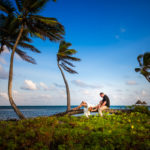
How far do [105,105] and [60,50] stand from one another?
1027 cm

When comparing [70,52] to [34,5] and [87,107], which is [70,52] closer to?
[34,5]

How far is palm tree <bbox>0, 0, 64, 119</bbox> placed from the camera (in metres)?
12.3

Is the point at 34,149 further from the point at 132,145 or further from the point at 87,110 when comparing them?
the point at 87,110

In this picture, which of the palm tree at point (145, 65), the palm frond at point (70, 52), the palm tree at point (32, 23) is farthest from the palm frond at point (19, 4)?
the palm tree at point (145, 65)

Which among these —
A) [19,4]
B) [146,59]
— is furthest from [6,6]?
[146,59]

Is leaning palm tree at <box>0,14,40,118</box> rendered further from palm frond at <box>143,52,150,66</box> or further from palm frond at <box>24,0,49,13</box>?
palm frond at <box>143,52,150,66</box>

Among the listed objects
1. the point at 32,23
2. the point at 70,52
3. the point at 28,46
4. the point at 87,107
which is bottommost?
the point at 87,107

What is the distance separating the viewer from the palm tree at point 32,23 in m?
12.3

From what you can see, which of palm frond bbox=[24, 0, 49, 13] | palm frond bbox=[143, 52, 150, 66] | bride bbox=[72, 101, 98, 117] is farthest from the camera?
palm frond bbox=[143, 52, 150, 66]

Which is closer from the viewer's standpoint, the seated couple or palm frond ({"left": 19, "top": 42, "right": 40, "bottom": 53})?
the seated couple

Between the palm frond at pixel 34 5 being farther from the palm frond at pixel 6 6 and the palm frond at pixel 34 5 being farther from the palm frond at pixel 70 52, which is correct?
the palm frond at pixel 70 52

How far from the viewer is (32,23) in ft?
44.4

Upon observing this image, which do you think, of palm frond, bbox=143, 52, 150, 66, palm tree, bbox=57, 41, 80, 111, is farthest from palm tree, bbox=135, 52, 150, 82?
palm tree, bbox=57, 41, 80, 111

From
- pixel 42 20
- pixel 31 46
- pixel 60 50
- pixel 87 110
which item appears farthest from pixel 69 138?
pixel 60 50
